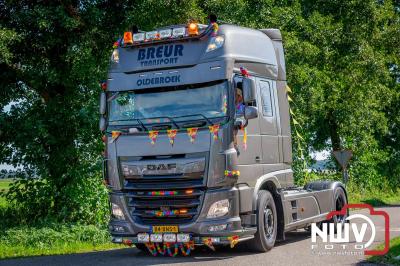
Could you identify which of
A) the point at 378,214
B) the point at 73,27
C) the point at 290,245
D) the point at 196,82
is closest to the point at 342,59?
the point at 378,214

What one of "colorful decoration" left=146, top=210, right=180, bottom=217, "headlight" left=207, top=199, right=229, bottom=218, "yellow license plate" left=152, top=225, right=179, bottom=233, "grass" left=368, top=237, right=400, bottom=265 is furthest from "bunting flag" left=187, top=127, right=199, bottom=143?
"grass" left=368, top=237, right=400, bottom=265

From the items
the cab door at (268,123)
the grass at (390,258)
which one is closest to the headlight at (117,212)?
the cab door at (268,123)

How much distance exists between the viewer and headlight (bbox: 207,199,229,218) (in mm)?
10734

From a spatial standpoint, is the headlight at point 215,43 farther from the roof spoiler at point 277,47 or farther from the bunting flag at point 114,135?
the roof spoiler at point 277,47

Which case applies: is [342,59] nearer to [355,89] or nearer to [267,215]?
[355,89]

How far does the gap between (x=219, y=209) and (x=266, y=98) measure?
261 cm

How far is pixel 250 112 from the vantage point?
425 inches

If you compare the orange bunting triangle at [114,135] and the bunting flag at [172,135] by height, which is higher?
the orange bunting triangle at [114,135]

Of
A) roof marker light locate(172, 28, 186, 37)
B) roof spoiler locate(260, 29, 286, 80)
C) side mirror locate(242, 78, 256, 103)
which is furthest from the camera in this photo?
roof spoiler locate(260, 29, 286, 80)

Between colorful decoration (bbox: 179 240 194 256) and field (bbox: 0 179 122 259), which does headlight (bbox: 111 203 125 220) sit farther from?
field (bbox: 0 179 122 259)

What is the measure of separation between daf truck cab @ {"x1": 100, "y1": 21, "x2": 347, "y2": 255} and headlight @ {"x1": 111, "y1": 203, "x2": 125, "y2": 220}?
0.02 meters

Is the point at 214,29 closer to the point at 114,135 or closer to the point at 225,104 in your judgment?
the point at 225,104

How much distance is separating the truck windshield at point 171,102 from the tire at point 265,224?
185 centimetres

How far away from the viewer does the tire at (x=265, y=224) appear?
11.4m
